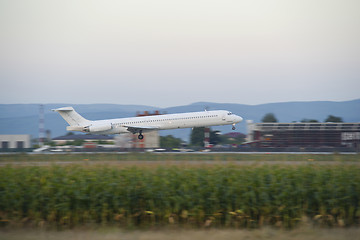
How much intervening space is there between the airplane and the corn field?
29773 millimetres

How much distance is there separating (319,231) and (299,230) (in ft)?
1.79

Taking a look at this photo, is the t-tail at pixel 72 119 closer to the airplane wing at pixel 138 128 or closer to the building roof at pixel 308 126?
the airplane wing at pixel 138 128

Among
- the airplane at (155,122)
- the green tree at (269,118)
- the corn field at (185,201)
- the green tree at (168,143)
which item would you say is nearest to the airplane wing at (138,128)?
the airplane at (155,122)

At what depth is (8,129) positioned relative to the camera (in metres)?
179

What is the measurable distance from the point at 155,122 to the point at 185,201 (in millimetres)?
31029

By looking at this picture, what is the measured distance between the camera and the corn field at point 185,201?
35.7 ft

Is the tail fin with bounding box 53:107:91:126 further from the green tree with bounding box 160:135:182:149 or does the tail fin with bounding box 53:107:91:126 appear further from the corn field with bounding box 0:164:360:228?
the corn field with bounding box 0:164:360:228

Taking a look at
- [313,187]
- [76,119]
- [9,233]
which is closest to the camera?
[9,233]

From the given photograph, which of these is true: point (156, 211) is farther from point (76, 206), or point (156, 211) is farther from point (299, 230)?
point (299, 230)

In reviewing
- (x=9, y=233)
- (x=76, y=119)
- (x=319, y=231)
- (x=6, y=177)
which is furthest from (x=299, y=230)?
(x=76, y=119)

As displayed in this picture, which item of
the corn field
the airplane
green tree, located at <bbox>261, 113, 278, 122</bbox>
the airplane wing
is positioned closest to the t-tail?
the airplane

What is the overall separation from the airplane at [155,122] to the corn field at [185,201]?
1172 inches

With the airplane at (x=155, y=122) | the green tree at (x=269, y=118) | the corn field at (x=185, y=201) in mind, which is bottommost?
the corn field at (x=185, y=201)

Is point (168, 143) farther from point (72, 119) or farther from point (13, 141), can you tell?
point (13, 141)
